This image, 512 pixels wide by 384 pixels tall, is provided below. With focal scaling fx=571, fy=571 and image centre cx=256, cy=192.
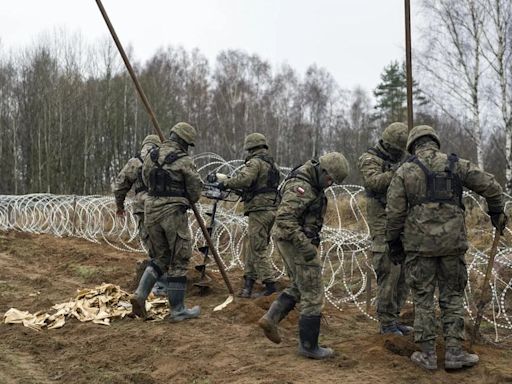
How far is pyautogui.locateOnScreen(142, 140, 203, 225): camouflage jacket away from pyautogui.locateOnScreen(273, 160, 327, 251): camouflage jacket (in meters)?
1.56

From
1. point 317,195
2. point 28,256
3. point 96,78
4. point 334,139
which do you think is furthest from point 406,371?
point 334,139

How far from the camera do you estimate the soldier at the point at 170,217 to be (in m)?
6.39

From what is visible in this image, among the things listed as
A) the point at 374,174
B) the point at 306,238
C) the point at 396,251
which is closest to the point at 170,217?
the point at 306,238

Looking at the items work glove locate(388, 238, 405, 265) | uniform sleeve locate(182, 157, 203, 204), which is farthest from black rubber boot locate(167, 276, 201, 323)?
work glove locate(388, 238, 405, 265)

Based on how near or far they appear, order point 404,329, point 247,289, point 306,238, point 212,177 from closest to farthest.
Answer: point 306,238 → point 404,329 → point 212,177 → point 247,289

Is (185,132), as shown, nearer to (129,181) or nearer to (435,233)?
(129,181)

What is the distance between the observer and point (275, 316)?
521cm

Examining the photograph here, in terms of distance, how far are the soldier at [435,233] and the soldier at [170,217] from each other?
2.53m

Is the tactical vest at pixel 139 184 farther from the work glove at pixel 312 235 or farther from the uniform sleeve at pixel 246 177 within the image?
the work glove at pixel 312 235

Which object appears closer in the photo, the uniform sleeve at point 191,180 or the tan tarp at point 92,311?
the uniform sleeve at point 191,180

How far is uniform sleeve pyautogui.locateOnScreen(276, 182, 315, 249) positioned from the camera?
5.03 meters

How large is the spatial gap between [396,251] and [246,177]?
2.66 m

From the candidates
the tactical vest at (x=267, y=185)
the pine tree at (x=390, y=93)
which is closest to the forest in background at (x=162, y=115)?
the pine tree at (x=390, y=93)

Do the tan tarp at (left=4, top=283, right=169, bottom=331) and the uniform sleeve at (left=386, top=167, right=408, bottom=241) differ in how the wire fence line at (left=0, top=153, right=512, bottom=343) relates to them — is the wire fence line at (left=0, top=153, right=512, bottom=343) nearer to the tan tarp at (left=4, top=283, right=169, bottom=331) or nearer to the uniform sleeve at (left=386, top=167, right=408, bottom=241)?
the uniform sleeve at (left=386, top=167, right=408, bottom=241)
